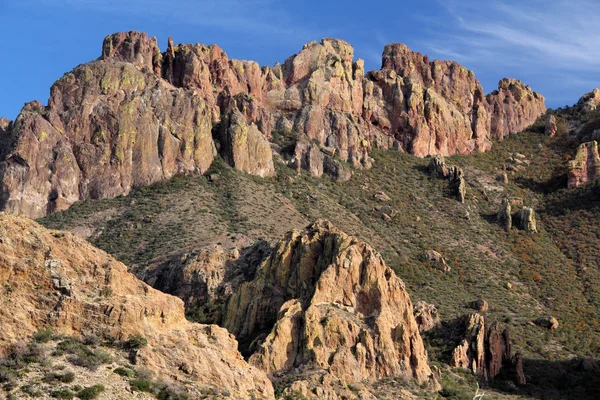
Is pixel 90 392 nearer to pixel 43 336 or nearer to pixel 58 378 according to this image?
pixel 58 378

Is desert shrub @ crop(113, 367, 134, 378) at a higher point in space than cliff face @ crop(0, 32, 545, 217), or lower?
lower

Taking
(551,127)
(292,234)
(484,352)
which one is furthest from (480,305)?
(551,127)

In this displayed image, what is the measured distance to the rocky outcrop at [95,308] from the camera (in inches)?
1587

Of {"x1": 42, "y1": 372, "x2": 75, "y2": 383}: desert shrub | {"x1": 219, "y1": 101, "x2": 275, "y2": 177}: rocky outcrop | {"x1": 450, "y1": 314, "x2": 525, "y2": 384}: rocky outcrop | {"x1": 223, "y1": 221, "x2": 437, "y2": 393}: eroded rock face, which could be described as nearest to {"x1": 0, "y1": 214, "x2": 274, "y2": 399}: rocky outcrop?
{"x1": 42, "y1": 372, "x2": 75, "y2": 383}: desert shrub

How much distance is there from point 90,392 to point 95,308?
5.76 meters

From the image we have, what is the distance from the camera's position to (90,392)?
36750 millimetres

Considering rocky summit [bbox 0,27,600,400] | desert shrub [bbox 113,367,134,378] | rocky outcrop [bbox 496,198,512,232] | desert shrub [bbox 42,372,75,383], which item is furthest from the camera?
rocky outcrop [bbox 496,198,512,232]

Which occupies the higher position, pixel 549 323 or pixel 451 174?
pixel 451 174

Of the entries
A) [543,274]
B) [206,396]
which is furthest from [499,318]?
[206,396]

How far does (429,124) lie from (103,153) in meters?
71.7

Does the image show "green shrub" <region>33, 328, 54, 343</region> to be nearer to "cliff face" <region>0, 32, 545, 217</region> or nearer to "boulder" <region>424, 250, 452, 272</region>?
"cliff face" <region>0, 32, 545, 217</region>

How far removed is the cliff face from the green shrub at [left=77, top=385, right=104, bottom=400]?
273 ft

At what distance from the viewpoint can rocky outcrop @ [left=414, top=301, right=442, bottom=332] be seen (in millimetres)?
86000

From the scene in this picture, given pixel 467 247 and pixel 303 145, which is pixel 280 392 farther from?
pixel 303 145
